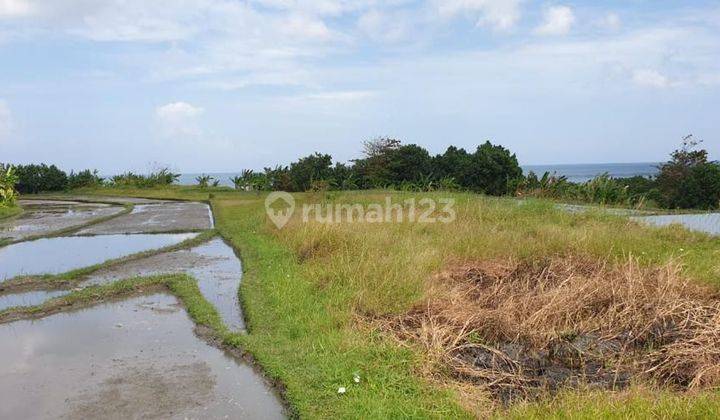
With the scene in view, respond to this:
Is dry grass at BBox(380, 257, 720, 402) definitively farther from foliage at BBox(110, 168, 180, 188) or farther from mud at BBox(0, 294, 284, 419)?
foliage at BBox(110, 168, 180, 188)

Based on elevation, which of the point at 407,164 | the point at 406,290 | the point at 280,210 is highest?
the point at 407,164

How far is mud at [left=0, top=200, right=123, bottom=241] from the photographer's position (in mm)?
14962

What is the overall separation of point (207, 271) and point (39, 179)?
26664 millimetres

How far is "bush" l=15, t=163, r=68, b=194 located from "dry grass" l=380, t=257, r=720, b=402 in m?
31.1

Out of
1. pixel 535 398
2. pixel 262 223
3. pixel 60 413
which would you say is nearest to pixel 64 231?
pixel 262 223

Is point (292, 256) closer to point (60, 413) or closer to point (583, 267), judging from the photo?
point (583, 267)

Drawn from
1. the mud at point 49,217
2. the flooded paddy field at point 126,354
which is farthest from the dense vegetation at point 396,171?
the flooded paddy field at point 126,354

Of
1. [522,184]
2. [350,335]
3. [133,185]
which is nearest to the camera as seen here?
[350,335]

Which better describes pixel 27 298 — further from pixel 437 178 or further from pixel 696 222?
pixel 437 178

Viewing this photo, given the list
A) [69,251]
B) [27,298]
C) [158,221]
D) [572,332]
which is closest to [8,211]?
[158,221]

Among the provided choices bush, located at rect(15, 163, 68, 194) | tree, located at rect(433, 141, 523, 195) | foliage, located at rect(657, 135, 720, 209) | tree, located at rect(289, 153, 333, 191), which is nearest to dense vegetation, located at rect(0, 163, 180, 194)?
bush, located at rect(15, 163, 68, 194)

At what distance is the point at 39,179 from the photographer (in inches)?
1220

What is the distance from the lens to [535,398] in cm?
423

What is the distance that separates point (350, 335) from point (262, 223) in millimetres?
9143
